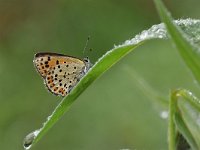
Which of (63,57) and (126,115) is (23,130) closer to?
(126,115)

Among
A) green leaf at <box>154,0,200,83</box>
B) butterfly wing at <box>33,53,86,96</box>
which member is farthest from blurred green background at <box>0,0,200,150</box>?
green leaf at <box>154,0,200,83</box>

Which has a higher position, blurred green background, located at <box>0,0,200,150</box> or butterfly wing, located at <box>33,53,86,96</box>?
blurred green background, located at <box>0,0,200,150</box>

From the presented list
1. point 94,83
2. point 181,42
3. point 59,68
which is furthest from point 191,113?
point 94,83

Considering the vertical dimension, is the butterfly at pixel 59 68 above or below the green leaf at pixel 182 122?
above

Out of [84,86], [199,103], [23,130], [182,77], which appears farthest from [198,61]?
[23,130]

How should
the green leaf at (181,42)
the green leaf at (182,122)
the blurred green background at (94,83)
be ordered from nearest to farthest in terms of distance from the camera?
the green leaf at (181,42), the green leaf at (182,122), the blurred green background at (94,83)

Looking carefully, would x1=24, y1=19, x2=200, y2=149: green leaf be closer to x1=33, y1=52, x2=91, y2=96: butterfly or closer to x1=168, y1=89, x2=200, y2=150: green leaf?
x1=168, y1=89, x2=200, y2=150: green leaf

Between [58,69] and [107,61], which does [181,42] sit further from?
[58,69]

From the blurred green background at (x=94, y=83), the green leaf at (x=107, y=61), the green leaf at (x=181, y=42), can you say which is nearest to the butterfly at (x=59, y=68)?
the green leaf at (x=107, y=61)

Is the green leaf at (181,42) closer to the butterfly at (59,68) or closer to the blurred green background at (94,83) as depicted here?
the butterfly at (59,68)
